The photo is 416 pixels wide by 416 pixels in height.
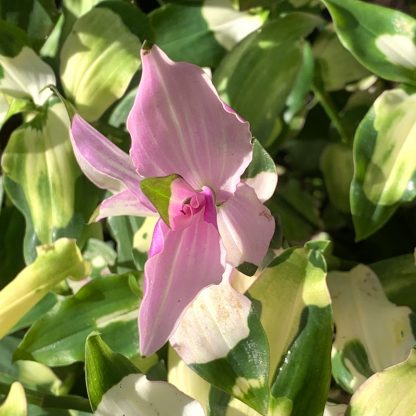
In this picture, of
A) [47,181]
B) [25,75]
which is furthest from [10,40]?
[47,181]

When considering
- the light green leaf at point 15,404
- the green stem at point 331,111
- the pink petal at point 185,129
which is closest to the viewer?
the pink petal at point 185,129

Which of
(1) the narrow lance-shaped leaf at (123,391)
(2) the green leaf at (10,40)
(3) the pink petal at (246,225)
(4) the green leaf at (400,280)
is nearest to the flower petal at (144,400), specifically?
(1) the narrow lance-shaped leaf at (123,391)

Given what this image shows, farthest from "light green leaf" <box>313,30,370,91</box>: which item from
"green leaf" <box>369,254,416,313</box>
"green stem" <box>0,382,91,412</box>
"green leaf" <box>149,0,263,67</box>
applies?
"green stem" <box>0,382,91,412</box>

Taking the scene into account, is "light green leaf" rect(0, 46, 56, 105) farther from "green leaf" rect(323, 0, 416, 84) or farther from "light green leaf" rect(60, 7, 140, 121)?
"green leaf" rect(323, 0, 416, 84)

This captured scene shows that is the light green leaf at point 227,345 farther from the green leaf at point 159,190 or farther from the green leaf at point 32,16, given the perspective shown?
the green leaf at point 32,16

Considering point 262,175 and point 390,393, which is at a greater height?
point 262,175

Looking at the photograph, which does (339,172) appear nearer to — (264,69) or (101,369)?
(264,69)

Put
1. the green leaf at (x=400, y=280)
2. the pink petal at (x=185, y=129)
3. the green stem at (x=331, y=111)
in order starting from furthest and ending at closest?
the green stem at (x=331, y=111) → the green leaf at (x=400, y=280) → the pink petal at (x=185, y=129)

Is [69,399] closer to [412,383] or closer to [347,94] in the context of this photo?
[412,383]
